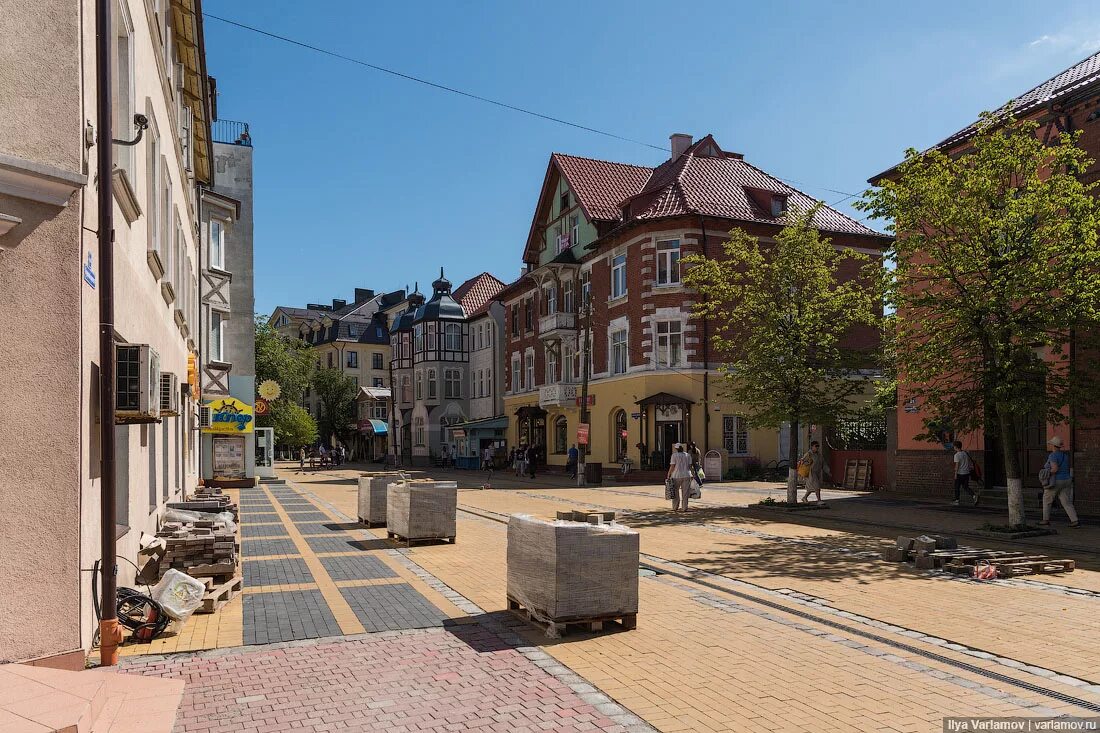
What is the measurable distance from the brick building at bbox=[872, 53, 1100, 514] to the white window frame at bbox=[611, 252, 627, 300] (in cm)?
1517

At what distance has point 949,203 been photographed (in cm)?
1531

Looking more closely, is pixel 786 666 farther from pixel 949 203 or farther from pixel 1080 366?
pixel 1080 366

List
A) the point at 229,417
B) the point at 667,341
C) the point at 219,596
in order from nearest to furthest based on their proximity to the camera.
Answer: the point at 219,596
the point at 229,417
the point at 667,341

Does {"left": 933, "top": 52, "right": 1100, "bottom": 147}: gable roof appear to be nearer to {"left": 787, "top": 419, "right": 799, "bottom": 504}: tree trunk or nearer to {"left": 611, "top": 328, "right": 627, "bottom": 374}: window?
{"left": 787, "top": 419, "right": 799, "bottom": 504}: tree trunk

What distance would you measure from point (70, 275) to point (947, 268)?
46.7ft

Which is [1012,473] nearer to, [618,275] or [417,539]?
[417,539]

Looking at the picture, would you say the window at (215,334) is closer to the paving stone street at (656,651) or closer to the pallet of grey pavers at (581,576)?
the paving stone street at (656,651)

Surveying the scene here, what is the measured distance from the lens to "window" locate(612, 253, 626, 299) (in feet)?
126

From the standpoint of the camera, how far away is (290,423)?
57.7 m

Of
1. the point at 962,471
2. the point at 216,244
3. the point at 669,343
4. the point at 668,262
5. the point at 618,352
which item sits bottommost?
the point at 962,471

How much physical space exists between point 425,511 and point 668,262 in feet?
81.6

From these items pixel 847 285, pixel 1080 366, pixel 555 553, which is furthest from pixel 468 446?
pixel 555 553

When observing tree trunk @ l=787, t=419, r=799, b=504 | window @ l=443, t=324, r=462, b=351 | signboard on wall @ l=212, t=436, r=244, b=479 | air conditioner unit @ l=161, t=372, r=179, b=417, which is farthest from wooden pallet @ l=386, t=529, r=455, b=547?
window @ l=443, t=324, r=462, b=351

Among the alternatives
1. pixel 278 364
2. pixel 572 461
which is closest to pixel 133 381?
pixel 572 461
